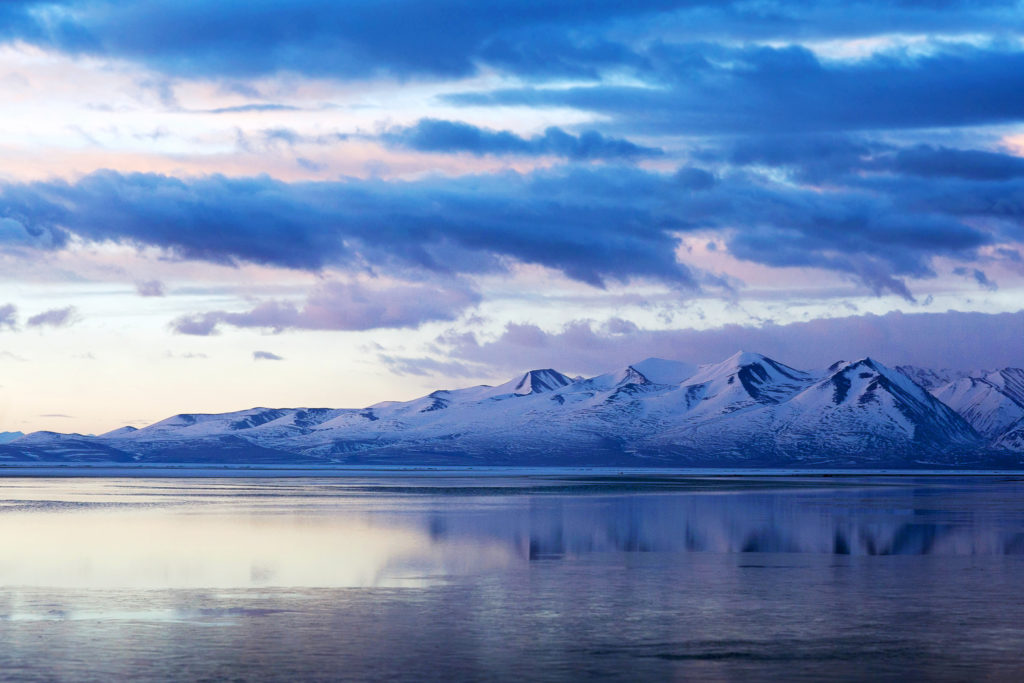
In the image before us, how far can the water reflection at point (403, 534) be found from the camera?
3978 centimetres

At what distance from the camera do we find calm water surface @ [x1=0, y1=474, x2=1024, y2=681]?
78.9 ft

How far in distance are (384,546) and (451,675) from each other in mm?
25560

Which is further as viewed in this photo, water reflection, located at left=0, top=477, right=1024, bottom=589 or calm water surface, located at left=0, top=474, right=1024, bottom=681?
water reflection, located at left=0, top=477, right=1024, bottom=589

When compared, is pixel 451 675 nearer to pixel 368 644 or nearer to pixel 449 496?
pixel 368 644

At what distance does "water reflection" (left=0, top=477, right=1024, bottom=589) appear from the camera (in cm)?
3978

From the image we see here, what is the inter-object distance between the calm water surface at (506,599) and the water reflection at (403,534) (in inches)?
9.1

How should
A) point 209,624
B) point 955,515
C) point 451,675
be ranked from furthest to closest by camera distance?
point 955,515
point 209,624
point 451,675

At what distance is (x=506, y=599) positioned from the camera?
33.0m

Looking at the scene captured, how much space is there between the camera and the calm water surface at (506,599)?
24062 mm

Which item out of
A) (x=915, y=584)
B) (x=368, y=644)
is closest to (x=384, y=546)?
(x=915, y=584)

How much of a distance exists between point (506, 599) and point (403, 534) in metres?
21.6

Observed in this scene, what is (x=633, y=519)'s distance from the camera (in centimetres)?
6544

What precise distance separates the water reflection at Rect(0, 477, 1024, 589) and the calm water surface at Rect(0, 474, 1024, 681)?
0.23m

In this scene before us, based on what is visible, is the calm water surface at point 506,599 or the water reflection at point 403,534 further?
the water reflection at point 403,534
